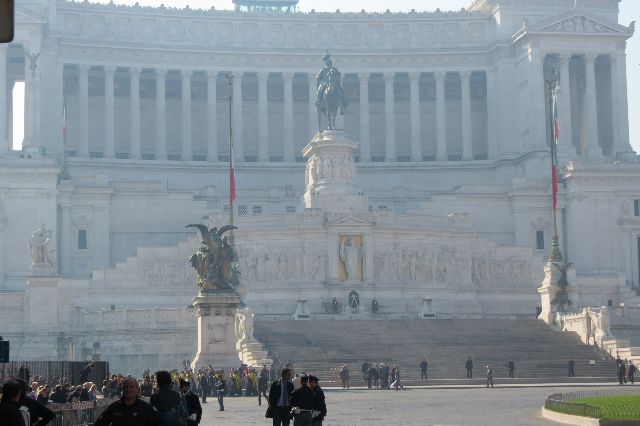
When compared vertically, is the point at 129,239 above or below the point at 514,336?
above

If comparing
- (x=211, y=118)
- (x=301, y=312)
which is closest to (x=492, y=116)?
(x=211, y=118)

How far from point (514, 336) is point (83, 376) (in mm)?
37916

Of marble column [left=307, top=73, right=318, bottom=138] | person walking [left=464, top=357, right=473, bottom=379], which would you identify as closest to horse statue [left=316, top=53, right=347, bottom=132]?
marble column [left=307, top=73, right=318, bottom=138]

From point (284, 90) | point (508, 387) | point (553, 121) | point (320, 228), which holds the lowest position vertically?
point (508, 387)

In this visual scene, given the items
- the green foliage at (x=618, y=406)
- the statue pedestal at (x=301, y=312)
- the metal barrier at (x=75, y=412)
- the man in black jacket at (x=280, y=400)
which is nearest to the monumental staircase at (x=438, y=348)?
the statue pedestal at (x=301, y=312)

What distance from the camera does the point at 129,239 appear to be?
9794 cm

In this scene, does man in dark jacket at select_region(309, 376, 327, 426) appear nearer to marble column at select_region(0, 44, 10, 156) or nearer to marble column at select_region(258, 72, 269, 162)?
marble column at select_region(0, 44, 10, 156)

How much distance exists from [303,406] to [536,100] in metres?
92.7

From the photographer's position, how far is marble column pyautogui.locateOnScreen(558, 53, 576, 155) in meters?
114

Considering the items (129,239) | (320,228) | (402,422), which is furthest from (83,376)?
(129,239)

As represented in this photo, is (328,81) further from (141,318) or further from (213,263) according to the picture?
(213,263)

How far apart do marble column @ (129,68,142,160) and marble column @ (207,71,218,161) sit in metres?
5.64

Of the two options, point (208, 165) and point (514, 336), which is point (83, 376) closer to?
Result: point (514, 336)

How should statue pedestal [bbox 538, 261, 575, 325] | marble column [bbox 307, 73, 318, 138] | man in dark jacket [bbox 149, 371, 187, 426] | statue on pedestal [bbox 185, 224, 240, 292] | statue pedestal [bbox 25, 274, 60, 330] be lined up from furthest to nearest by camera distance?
marble column [bbox 307, 73, 318, 138] < statue pedestal [bbox 538, 261, 575, 325] < statue pedestal [bbox 25, 274, 60, 330] < statue on pedestal [bbox 185, 224, 240, 292] < man in dark jacket [bbox 149, 371, 187, 426]
